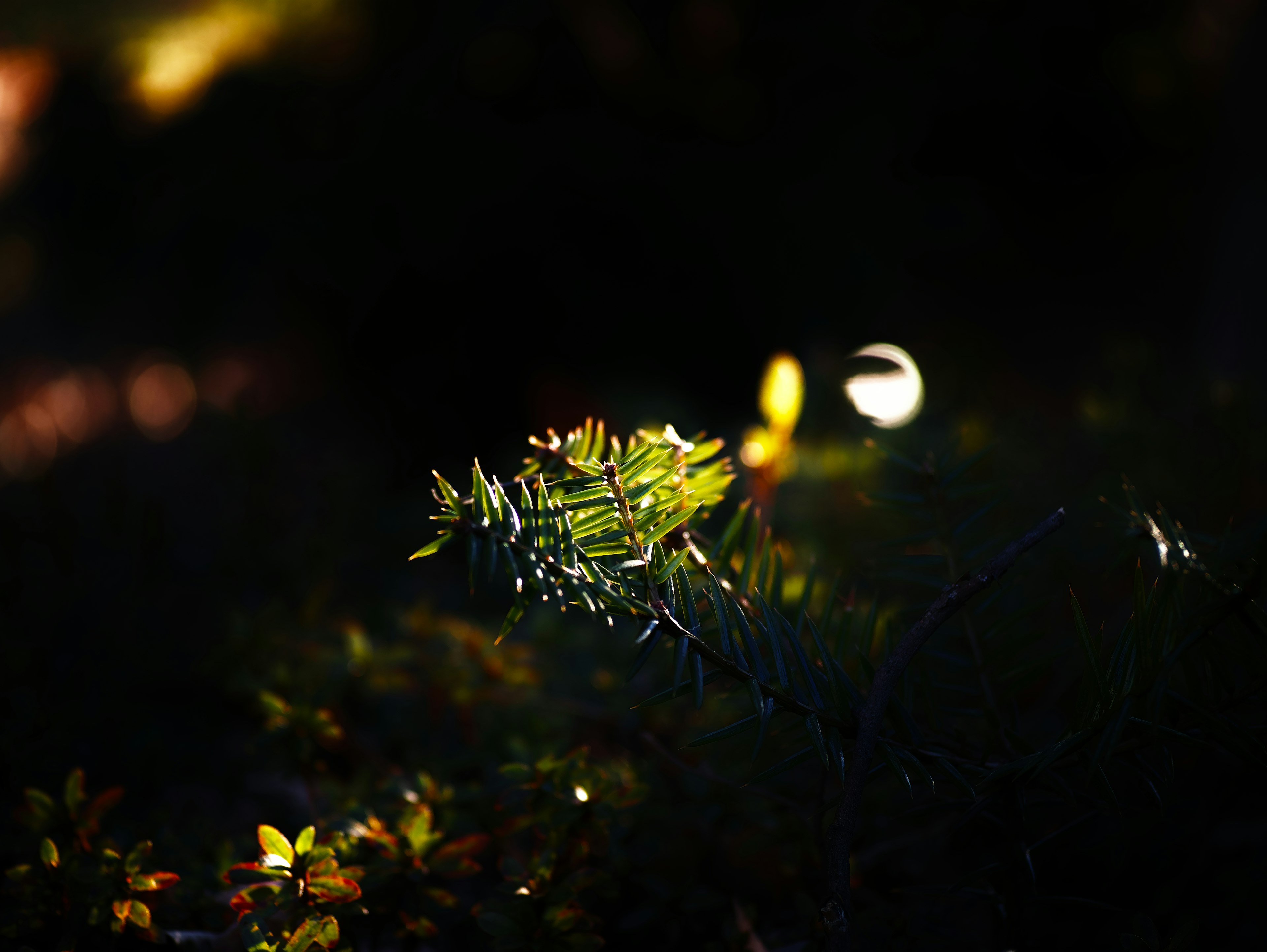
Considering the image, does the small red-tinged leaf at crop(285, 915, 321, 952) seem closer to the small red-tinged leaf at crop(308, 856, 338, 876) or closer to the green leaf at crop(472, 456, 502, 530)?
the small red-tinged leaf at crop(308, 856, 338, 876)

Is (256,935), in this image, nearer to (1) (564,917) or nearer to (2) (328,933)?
(2) (328,933)

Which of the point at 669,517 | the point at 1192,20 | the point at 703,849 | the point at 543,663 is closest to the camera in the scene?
the point at 669,517

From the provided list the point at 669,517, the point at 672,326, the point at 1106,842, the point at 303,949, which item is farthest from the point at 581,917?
the point at 672,326

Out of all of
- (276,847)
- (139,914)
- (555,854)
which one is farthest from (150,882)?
(555,854)

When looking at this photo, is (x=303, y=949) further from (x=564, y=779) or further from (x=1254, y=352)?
(x=1254, y=352)

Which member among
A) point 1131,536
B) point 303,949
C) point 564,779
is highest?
point 1131,536

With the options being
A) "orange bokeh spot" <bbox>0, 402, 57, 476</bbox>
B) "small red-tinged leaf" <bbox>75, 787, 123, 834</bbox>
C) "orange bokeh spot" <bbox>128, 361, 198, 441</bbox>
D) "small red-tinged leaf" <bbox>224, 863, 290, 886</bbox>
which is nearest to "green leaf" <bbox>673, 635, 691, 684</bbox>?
"small red-tinged leaf" <bbox>224, 863, 290, 886</bbox>
